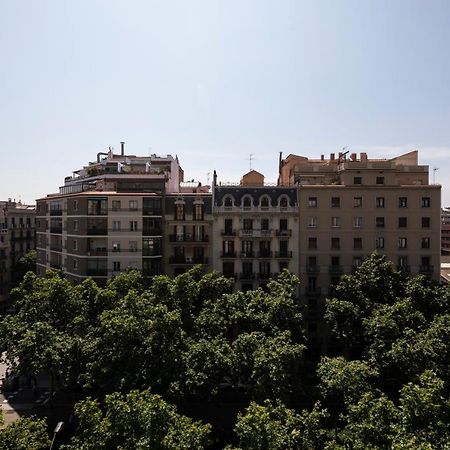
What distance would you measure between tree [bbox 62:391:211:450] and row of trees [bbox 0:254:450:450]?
A: 0.07 m

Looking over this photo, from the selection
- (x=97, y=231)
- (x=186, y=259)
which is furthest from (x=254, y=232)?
(x=97, y=231)

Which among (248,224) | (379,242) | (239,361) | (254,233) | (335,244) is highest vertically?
(248,224)

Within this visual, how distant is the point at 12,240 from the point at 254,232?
51.7 m

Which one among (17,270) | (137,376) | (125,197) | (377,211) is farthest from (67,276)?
(377,211)

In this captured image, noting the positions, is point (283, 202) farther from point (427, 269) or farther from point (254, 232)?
point (427, 269)

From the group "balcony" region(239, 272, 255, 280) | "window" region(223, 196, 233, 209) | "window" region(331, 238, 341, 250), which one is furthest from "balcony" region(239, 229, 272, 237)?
"window" region(331, 238, 341, 250)

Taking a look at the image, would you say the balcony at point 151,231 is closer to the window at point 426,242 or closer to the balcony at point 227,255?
the balcony at point 227,255

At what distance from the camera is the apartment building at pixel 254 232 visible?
152 feet

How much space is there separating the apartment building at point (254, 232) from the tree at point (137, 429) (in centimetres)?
2570

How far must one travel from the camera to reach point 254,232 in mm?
46312

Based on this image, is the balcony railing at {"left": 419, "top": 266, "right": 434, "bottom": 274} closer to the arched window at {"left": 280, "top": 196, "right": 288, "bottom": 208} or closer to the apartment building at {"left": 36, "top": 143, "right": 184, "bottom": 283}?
the arched window at {"left": 280, "top": 196, "right": 288, "bottom": 208}

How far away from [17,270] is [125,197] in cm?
3936

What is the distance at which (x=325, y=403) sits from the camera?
1184 inches

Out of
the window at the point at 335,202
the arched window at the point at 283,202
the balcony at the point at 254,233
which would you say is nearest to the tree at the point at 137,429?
the balcony at the point at 254,233
